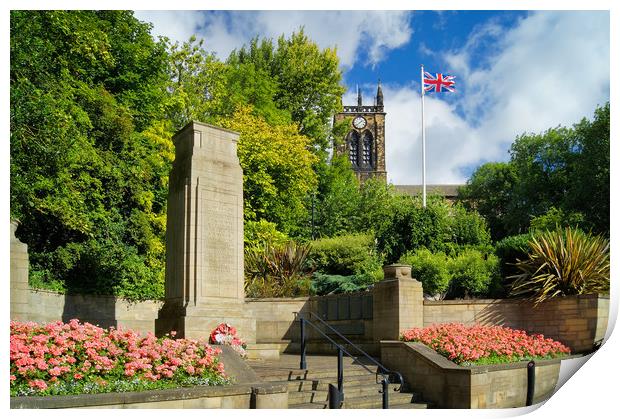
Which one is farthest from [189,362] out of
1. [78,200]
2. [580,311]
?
[78,200]

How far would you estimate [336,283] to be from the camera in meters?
20.1

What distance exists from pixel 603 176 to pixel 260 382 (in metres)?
24.3

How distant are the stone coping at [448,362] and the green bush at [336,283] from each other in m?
5.96

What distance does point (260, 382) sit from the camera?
32.2 ft

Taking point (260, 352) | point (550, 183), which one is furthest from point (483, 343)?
point (550, 183)

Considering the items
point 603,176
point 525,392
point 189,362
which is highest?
point 603,176

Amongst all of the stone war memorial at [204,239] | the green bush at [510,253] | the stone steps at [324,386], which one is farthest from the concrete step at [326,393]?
the green bush at [510,253]

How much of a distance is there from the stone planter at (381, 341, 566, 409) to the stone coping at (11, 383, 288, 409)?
336 centimetres

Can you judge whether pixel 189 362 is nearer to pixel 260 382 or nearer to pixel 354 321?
pixel 260 382

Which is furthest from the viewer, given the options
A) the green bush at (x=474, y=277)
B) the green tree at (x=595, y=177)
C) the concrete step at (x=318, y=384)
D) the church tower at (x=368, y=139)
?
the church tower at (x=368, y=139)

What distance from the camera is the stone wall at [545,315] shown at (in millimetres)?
13953

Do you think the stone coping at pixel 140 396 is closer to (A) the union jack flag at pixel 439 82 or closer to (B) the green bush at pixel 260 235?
(B) the green bush at pixel 260 235

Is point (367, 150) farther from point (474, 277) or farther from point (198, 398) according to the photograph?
point (198, 398)
